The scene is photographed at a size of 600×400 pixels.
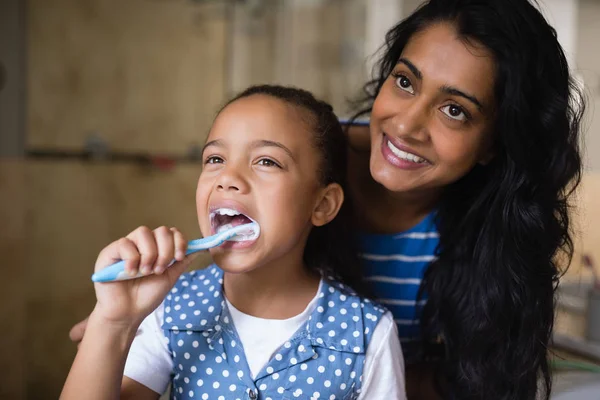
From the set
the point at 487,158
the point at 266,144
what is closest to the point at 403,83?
the point at 487,158

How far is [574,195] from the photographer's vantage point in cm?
118

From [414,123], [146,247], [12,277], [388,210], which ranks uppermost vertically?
[414,123]

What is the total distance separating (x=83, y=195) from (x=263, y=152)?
55.9 inches

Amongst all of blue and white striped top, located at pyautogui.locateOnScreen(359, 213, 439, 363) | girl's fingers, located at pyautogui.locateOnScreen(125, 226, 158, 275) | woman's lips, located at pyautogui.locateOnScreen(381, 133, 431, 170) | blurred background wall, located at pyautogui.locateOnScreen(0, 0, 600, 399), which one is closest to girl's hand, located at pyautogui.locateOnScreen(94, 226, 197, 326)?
girl's fingers, located at pyautogui.locateOnScreen(125, 226, 158, 275)

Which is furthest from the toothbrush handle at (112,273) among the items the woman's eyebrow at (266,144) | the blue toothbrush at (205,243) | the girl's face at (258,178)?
the woman's eyebrow at (266,144)

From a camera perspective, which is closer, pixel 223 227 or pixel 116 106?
pixel 223 227

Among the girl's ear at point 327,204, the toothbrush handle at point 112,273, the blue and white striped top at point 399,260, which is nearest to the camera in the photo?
the toothbrush handle at point 112,273

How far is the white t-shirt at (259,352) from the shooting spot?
2.77 ft

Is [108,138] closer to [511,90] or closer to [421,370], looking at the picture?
[421,370]

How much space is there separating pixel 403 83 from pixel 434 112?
0.08m

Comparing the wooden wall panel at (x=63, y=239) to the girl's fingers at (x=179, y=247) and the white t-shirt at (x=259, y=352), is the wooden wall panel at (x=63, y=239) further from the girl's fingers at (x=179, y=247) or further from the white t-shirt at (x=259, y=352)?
the girl's fingers at (x=179, y=247)

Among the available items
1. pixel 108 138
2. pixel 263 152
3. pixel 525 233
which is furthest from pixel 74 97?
pixel 525 233

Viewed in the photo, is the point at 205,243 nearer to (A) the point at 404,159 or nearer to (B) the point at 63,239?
(A) the point at 404,159

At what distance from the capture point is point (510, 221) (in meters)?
1.05
